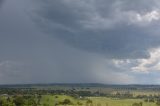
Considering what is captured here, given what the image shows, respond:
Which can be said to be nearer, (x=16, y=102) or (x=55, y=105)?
(x=16, y=102)

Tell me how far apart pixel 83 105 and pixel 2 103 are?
63792 mm

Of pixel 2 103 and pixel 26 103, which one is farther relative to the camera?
pixel 26 103

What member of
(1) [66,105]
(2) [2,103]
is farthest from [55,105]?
(2) [2,103]

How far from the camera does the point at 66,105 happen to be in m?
194

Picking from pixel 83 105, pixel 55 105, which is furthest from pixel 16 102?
pixel 83 105

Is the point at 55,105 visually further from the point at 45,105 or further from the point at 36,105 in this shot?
the point at 36,105

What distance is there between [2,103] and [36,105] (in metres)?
24.5

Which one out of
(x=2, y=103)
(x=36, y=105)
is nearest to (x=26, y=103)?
(x=36, y=105)

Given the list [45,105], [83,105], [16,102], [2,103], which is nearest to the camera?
[2,103]

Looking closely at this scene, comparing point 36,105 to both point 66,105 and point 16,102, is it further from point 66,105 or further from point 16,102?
point 66,105

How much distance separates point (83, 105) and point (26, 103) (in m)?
43.2

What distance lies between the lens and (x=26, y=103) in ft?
560

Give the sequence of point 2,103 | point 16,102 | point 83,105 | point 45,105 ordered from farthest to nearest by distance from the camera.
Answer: point 83,105
point 45,105
point 16,102
point 2,103

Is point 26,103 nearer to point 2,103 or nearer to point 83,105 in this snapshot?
point 2,103
